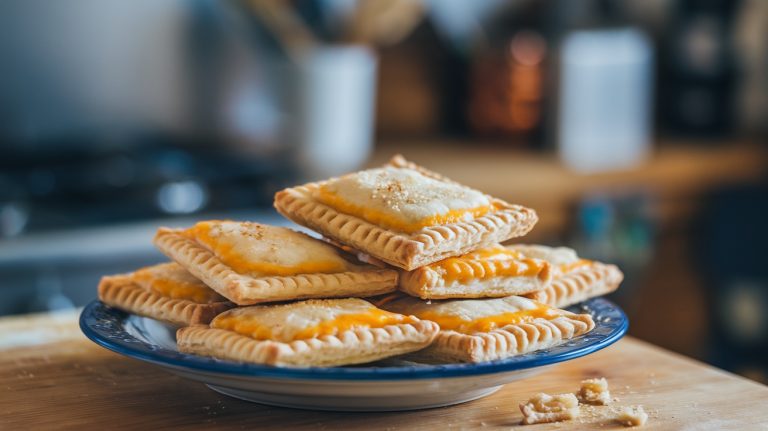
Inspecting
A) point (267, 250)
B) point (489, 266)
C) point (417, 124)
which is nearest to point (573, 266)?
point (489, 266)

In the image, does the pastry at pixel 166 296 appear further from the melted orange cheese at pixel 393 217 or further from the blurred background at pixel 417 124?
the blurred background at pixel 417 124

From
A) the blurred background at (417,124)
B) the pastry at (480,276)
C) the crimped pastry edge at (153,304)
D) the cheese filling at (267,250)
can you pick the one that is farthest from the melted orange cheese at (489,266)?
the blurred background at (417,124)

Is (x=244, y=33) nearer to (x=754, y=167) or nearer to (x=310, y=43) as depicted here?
(x=310, y=43)

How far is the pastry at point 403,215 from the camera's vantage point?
95 cm

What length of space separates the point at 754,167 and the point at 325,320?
2373 mm

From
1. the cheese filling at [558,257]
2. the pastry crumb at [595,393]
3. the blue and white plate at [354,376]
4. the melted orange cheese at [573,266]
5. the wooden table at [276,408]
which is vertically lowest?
the wooden table at [276,408]

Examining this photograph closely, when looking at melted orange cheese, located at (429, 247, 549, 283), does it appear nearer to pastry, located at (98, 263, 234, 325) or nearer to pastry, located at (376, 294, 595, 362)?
pastry, located at (376, 294, 595, 362)

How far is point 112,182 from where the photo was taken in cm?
227

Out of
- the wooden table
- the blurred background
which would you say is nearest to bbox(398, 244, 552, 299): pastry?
the wooden table

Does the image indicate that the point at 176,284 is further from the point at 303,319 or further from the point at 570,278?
the point at 570,278

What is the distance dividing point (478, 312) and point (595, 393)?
0.14 meters

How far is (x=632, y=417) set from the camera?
0.90m

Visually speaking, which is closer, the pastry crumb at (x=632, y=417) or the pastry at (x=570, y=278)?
the pastry crumb at (x=632, y=417)

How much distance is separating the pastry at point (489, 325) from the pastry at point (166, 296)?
6.7 inches
